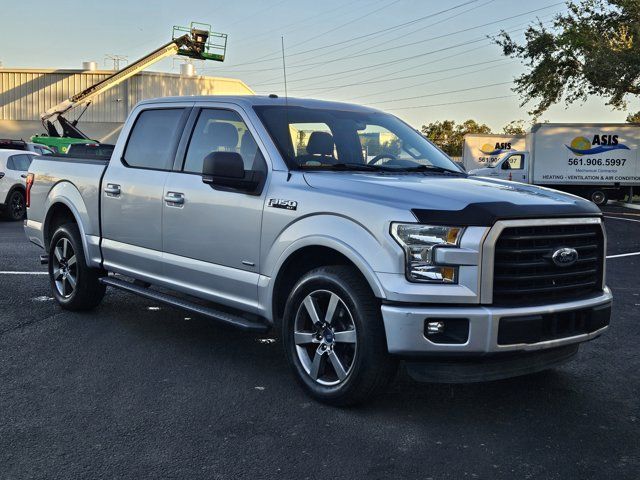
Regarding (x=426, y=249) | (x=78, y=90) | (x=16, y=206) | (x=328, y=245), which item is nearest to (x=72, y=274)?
(x=328, y=245)

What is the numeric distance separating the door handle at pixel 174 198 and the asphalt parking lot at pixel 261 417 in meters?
1.16

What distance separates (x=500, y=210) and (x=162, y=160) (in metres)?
3.01

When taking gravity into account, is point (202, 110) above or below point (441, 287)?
above

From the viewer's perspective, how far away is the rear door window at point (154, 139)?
5.95m

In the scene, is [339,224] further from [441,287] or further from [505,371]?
[505,371]

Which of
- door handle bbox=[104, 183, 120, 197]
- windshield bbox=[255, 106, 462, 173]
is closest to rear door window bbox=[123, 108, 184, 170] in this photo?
door handle bbox=[104, 183, 120, 197]

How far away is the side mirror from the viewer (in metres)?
4.89

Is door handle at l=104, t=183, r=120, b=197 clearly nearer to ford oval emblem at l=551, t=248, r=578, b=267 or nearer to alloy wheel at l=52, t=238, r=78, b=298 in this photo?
alloy wheel at l=52, t=238, r=78, b=298

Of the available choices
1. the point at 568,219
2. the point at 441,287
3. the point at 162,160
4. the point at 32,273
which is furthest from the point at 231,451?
the point at 32,273

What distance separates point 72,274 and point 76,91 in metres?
46.8

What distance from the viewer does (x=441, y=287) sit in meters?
3.97

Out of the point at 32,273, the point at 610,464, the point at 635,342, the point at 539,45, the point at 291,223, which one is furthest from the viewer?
the point at 539,45

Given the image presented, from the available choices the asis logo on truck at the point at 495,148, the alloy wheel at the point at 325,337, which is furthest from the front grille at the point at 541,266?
the asis logo on truck at the point at 495,148

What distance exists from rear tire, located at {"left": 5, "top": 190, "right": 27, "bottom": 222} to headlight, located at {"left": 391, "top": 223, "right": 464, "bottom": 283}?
14.3 m
